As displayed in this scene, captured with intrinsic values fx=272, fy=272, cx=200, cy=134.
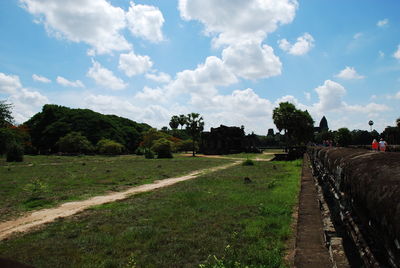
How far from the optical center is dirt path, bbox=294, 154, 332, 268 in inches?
132

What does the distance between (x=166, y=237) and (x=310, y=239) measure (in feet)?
12.6

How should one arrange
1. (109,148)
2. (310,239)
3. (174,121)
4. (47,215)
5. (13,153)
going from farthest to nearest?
(174,121) → (109,148) → (13,153) → (47,215) → (310,239)

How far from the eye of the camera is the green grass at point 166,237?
5473 millimetres

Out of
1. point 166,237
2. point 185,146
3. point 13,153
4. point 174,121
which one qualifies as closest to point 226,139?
point 185,146

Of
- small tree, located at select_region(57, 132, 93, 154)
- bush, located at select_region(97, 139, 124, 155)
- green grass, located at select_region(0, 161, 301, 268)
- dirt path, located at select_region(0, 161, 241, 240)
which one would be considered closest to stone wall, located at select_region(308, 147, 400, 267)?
green grass, located at select_region(0, 161, 301, 268)

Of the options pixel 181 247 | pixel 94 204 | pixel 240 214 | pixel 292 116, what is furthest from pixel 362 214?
pixel 292 116

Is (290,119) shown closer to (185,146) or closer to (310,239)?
(185,146)

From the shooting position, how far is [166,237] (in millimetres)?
6750

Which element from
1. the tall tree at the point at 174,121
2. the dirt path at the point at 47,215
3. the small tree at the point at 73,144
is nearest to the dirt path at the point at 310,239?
the dirt path at the point at 47,215

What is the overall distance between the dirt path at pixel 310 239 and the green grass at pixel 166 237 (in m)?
1.04

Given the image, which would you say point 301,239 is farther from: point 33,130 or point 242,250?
point 33,130

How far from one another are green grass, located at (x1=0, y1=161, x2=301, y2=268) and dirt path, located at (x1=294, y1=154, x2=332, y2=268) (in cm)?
104

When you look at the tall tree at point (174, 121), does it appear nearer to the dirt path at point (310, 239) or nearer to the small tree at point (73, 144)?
the small tree at point (73, 144)

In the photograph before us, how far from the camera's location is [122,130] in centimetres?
9031
